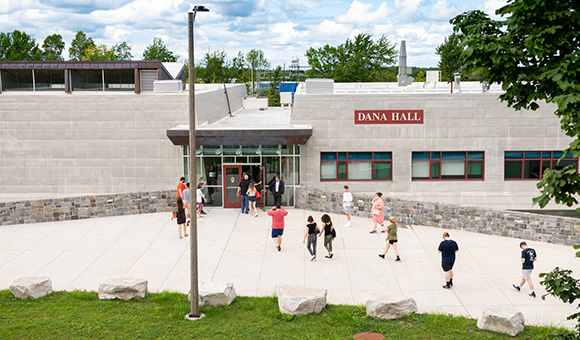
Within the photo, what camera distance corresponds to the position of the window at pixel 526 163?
28.0m

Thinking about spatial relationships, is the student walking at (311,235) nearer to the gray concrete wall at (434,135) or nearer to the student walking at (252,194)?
the student walking at (252,194)

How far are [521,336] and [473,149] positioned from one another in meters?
Result: 16.1

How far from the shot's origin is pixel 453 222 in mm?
22031

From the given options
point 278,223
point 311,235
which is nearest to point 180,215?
point 278,223

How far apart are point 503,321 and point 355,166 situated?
15.5 metres

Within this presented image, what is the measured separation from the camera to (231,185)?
87.6 ft

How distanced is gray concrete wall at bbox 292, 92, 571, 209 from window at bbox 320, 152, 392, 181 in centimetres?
29

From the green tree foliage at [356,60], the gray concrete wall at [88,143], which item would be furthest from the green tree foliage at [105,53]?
the gray concrete wall at [88,143]

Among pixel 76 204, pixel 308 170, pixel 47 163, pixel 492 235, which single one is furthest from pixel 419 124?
pixel 47 163

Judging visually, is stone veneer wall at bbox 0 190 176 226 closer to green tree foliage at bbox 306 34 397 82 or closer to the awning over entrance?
the awning over entrance

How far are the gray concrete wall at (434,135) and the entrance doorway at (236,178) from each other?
2.17 m

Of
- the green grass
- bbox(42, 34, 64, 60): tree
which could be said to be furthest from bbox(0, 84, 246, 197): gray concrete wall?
bbox(42, 34, 64, 60): tree

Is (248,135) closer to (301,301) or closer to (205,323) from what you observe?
(301,301)

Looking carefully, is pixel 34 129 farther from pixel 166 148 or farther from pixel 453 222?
pixel 453 222
